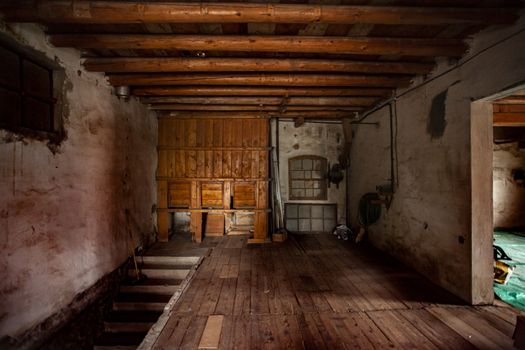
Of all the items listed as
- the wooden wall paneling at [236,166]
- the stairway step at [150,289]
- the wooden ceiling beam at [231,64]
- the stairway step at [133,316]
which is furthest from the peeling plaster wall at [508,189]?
the stairway step at [133,316]

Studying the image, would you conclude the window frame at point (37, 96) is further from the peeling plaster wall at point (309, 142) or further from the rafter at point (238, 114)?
the peeling plaster wall at point (309, 142)

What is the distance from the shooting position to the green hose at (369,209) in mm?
5262

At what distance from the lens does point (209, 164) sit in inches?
235

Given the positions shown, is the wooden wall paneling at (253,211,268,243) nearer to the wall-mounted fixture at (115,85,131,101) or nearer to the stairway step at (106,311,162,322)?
the stairway step at (106,311,162,322)

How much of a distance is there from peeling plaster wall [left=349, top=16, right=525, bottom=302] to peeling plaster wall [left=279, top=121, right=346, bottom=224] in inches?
75.6

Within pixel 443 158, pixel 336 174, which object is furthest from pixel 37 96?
pixel 336 174

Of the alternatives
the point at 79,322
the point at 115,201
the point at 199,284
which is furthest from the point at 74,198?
the point at 199,284

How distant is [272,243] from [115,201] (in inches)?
139

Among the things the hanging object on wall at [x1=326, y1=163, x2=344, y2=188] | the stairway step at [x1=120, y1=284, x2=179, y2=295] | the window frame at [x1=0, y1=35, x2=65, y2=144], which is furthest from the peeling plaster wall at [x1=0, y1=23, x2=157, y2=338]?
the hanging object on wall at [x1=326, y1=163, x2=344, y2=188]

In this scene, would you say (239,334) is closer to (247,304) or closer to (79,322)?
(247,304)

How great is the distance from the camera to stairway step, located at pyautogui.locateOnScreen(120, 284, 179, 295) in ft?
13.6

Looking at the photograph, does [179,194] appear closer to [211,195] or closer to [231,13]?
[211,195]

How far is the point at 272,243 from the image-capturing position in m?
5.86

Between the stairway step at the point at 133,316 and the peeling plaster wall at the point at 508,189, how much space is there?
10281 millimetres
